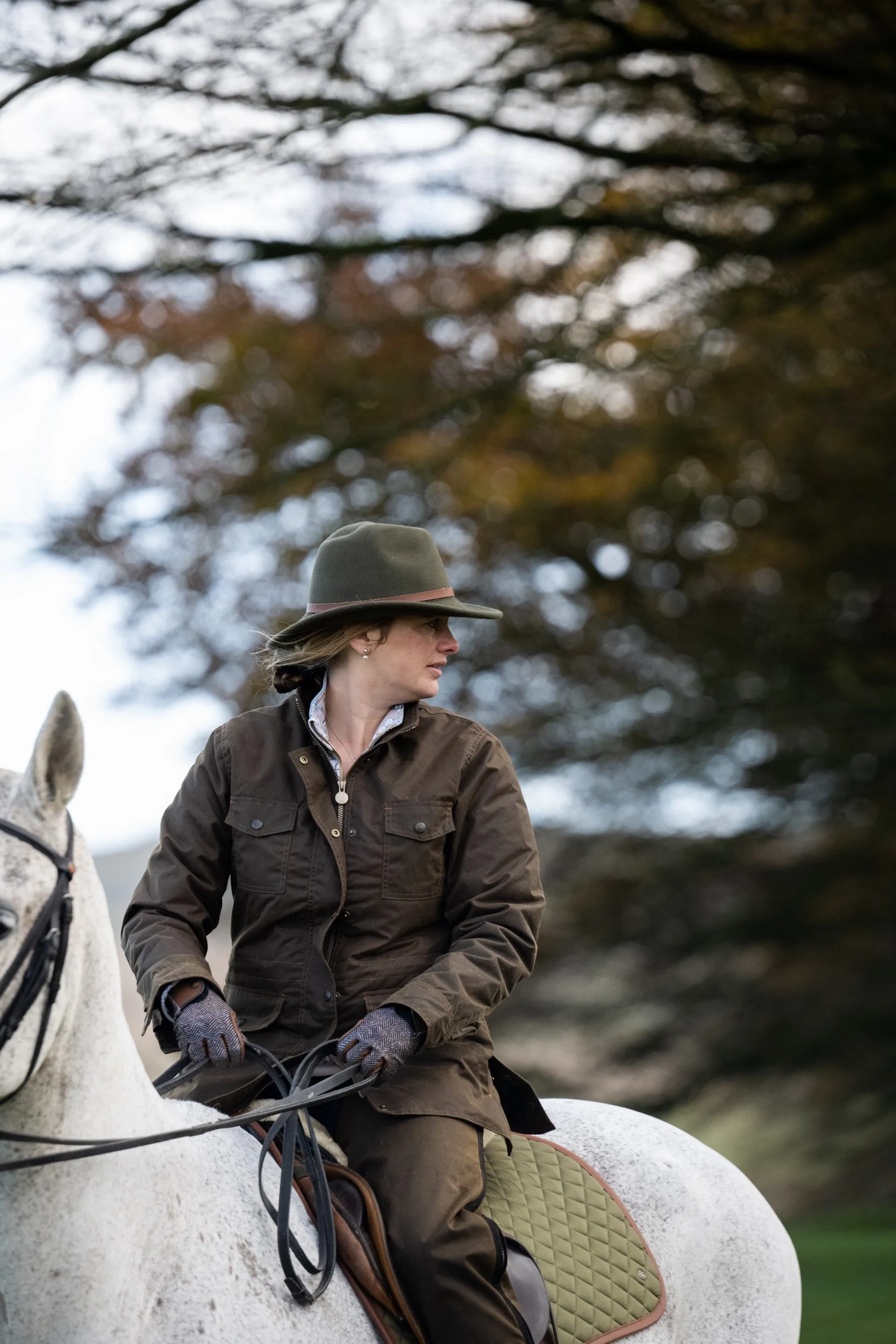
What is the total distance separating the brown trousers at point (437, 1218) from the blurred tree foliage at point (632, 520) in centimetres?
483

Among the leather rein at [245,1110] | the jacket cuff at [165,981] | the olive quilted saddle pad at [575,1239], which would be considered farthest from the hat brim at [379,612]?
the olive quilted saddle pad at [575,1239]

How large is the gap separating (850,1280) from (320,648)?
6.09 meters

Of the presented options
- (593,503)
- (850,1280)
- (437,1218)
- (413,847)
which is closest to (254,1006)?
(413,847)

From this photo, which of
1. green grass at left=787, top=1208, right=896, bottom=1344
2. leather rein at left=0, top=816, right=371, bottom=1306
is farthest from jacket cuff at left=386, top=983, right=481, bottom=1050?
green grass at left=787, top=1208, right=896, bottom=1344

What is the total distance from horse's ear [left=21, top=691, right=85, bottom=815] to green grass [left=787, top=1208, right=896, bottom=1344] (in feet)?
17.6

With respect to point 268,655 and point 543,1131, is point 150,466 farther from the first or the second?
point 543,1131

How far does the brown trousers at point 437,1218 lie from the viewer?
211cm

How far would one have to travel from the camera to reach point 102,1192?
6.32 ft

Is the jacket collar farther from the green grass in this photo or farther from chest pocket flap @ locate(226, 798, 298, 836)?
the green grass

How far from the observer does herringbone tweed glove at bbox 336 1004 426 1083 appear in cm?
211

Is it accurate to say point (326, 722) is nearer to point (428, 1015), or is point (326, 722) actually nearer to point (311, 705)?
point (311, 705)

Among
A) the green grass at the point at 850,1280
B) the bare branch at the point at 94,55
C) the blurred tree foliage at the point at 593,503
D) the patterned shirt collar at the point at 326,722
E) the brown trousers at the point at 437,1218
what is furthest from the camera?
the blurred tree foliage at the point at 593,503

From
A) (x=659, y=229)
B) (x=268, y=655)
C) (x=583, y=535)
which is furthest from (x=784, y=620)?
(x=268, y=655)

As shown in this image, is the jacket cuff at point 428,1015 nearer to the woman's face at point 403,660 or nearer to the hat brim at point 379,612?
the woman's face at point 403,660
